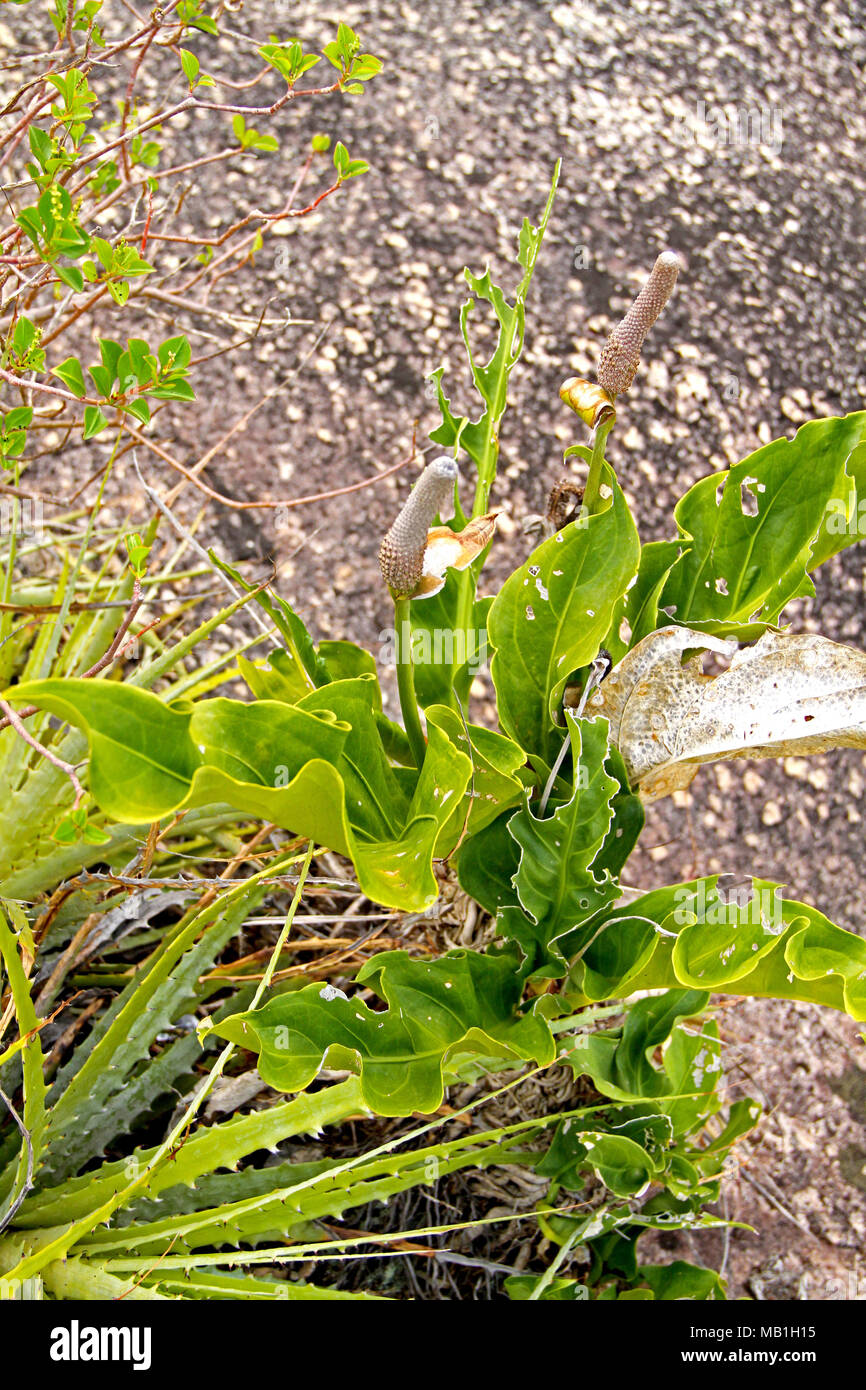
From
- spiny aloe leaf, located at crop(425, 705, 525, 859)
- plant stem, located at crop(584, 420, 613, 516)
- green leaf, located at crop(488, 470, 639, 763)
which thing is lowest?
spiny aloe leaf, located at crop(425, 705, 525, 859)

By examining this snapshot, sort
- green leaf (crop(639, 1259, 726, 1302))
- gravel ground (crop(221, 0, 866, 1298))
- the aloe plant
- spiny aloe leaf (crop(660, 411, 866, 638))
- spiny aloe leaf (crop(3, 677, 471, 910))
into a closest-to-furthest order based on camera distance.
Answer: spiny aloe leaf (crop(3, 677, 471, 910)), the aloe plant, spiny aloe leaf (crop(660, 411, 866, 638)), green leaf (crop(639, 1259, 726, 1302)), gravel ground (crop(221, 0, 866, 1298))

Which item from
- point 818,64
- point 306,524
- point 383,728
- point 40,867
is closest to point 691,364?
point 306,524

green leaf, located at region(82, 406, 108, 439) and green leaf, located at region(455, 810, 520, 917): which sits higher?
green leaf, located at region(82, 406, 108, 439)

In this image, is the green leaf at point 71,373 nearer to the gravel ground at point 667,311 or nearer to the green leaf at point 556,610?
the green leaf at point 556,610

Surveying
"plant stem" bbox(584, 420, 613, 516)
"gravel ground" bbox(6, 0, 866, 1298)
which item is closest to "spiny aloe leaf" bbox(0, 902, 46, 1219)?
"plant stem" bbox(584, 420, 613, 516)

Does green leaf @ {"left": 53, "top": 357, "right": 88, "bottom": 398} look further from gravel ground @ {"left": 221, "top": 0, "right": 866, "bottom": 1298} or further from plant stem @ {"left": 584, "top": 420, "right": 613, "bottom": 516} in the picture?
gravel ground @ {"left": 221, "top": 0, "right": 866, "bottom": 1298}
